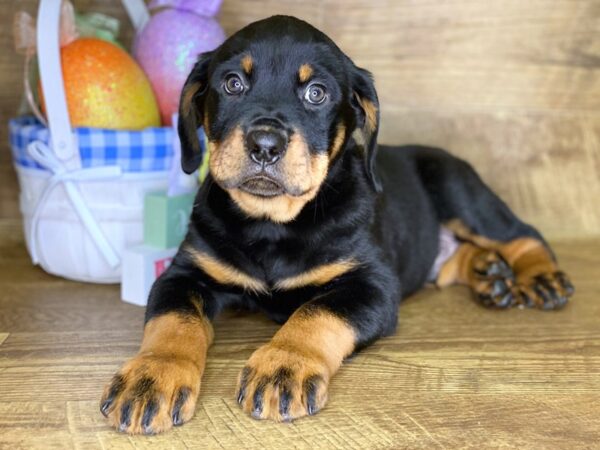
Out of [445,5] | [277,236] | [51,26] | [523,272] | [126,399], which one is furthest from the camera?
[445,5]

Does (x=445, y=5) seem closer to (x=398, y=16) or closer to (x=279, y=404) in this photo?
(x=398, y=16)

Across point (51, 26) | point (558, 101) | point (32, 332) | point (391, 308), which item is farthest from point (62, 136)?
point (558, 101)

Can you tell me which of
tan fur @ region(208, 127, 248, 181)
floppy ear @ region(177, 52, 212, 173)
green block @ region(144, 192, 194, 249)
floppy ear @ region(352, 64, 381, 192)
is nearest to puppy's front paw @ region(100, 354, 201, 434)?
tan fur @ region(208, 127, 248, 181)

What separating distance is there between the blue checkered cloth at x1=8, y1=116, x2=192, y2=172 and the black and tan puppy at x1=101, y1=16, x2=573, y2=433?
1.09ft

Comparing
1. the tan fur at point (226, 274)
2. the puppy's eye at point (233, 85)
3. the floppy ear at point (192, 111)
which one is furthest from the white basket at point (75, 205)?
the puppy's eye at point (233, 85)

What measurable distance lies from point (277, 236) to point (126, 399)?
74 cm

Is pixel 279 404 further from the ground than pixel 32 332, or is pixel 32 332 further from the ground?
pixel 279 404

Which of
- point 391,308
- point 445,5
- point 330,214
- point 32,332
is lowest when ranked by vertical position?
point 32,332

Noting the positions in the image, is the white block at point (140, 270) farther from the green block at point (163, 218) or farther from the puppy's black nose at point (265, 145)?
the puppy's black nose at point (265, 145)

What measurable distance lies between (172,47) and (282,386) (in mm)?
1541

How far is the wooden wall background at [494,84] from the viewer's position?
356 cm

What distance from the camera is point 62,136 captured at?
258 centimetres

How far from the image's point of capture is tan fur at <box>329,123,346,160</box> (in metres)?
2.17

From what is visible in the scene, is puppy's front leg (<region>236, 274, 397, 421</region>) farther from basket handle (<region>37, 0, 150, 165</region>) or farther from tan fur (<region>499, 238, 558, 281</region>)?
basket handle (<region>37, 0, 150, 165</region>)
